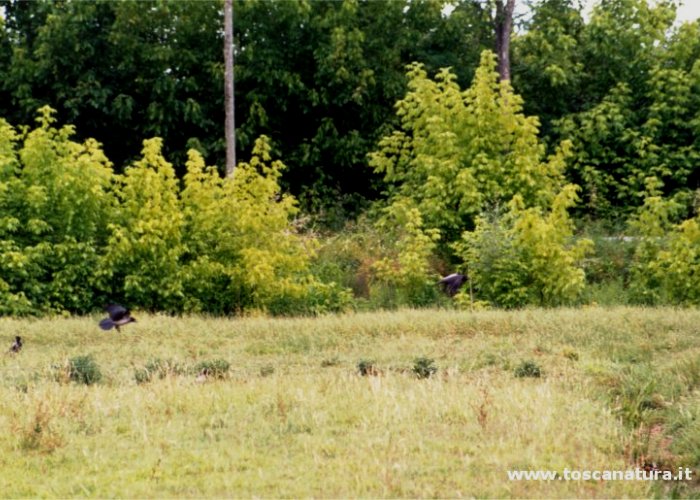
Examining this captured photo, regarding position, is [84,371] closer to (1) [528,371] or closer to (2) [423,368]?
(2) [423,368]

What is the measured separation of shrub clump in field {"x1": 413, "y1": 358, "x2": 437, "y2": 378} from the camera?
10.1 meters

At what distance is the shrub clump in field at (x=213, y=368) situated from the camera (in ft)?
33.9

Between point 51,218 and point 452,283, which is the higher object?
point 51,218

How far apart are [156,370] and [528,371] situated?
13.3ft

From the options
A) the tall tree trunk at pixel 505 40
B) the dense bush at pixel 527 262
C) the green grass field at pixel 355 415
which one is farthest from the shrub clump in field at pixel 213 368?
the tall tree trunk at pixel 505 40

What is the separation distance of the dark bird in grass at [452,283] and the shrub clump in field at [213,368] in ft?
20.0

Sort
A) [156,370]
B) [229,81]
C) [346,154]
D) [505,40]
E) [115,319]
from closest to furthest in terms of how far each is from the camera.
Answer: [156,370] → [115,319] → [229,81] → [505,40] → [346,154]

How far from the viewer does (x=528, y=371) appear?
10.4m

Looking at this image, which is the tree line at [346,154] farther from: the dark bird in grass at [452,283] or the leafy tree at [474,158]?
the dark bird in grass at [452,283]

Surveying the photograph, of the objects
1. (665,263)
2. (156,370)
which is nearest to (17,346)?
(156,370)

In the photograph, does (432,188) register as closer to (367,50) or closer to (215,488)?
(367,50)

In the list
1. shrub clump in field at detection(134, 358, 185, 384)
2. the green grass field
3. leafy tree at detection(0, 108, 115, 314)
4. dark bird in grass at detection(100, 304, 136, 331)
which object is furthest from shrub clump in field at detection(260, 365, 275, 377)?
leafy tree at detection(0, 108, 115, 314)

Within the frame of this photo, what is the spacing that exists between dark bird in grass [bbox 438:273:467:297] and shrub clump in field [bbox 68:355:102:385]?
715 centimetres

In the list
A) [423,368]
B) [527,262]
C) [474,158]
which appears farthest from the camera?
[474,158]
